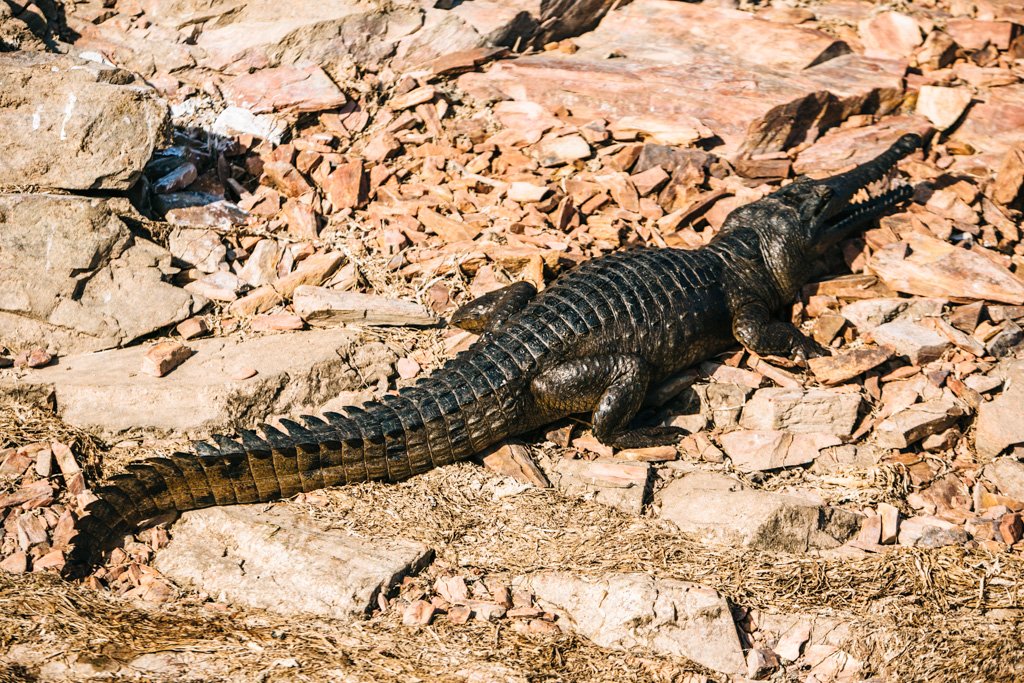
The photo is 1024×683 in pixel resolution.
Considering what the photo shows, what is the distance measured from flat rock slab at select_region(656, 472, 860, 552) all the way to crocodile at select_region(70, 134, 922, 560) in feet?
2.09

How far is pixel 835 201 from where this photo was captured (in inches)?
252

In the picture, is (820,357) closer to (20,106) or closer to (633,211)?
(633,211)

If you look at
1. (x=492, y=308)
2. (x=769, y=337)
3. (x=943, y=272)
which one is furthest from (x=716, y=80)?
(x=492, y=308)

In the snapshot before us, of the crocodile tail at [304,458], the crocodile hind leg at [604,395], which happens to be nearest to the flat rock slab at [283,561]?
the crocodile tail at [304,458]

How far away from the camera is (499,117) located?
24.3 ft

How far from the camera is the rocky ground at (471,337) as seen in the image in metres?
3.78

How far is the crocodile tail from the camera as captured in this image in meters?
3.98

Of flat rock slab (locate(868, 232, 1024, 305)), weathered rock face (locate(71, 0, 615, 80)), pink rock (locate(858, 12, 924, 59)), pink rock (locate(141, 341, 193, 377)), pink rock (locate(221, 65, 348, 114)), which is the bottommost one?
flat rock slab (locate(868, 232, 1024, 305))

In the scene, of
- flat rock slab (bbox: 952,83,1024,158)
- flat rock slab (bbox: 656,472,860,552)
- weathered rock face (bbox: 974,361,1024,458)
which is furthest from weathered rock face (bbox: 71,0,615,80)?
weathered rock face (bbox: 974,361,1024,458)

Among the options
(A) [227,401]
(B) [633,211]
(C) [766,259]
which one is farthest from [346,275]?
(C) [766,259]

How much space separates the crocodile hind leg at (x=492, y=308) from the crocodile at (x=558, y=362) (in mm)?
10

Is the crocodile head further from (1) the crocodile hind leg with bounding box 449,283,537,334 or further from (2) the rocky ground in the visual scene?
(1) the crocodile hind leg with bounding box 449,283,537,334

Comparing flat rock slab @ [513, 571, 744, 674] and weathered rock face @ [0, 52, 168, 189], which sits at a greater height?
weathered rock face @ [0, 52, 168, 189]

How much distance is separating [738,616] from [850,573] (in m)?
0.66
